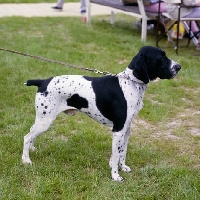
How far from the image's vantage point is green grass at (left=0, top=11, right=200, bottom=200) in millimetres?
3385

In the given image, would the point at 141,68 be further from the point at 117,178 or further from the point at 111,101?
the point at 117,178

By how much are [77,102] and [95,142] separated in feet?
2.84

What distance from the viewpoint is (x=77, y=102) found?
3.48m

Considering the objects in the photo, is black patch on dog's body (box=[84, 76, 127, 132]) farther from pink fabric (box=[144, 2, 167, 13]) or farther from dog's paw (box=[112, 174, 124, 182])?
pink fabric (box=[144, 2, 167, 13])

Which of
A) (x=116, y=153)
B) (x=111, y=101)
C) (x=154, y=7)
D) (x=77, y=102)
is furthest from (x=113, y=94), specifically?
(x=154, y=7)

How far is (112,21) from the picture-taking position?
10.2 metres

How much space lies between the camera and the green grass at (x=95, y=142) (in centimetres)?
338

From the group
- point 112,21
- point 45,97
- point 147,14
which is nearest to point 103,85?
point 45,97

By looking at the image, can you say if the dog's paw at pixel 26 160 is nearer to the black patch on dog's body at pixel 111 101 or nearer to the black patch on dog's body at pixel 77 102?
the black patch on dog's body at pixel 77 102

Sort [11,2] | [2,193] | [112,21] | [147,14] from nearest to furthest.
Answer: [2,193] < [147,14] < [112,21] < [11,2]

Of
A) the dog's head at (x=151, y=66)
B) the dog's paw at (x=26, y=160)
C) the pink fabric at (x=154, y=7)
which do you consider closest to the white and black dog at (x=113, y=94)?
the dog's head at (x=151, y=66)

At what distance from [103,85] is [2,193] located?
1190 mm

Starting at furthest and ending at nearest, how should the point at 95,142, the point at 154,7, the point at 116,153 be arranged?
the point at 154,7
the point at 95,142
the point at 116,153

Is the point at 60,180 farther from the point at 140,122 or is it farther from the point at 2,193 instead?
the point at 140,122
